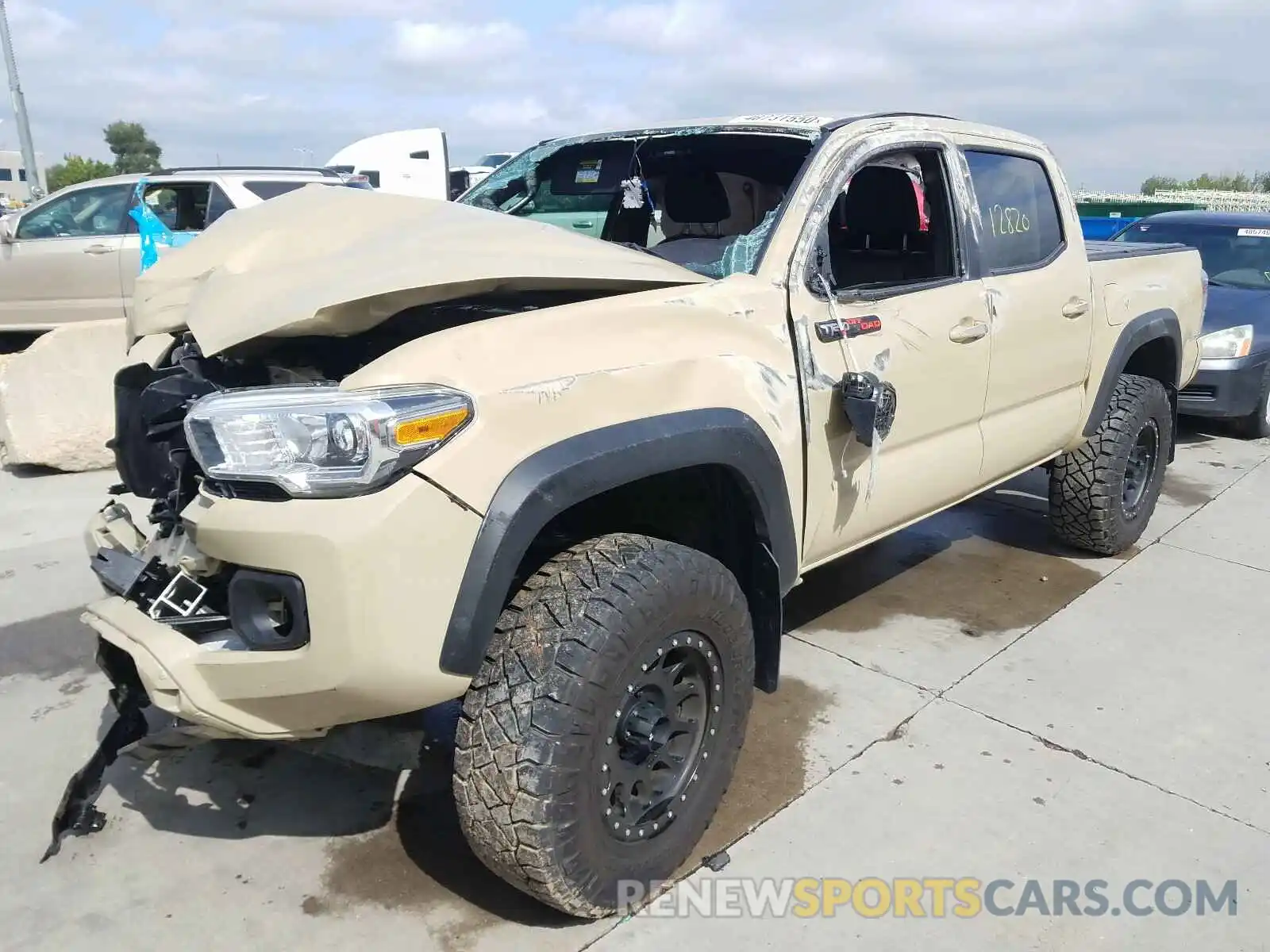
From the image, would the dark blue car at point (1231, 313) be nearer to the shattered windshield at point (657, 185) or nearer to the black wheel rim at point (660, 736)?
the shattered windshield at point (657, 185)

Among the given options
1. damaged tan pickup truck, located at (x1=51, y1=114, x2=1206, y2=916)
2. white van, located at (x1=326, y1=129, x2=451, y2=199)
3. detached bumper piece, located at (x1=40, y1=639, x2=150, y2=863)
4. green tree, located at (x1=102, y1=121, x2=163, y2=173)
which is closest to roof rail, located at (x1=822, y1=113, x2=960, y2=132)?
damaged tan pickup truck, located at (x1=51, y1=114, x2=1206, y2=916)

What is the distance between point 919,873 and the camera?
2.57m

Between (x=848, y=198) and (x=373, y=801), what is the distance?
263 centimetres

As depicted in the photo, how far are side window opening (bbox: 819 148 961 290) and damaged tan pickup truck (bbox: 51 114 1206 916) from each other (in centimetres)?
1

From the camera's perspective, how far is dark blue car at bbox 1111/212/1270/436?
691 centimetres

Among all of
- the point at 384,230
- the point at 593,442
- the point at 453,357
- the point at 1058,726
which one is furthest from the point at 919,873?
the point at 384,230

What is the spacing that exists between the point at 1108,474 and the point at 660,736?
118 inches

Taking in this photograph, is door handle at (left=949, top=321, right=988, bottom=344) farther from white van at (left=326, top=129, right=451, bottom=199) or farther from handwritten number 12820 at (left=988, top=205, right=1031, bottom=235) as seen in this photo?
white van at (left=326, top=129, right=451, bottom=199)

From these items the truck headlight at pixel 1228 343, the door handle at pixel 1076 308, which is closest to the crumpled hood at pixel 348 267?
the door handle at pixel 1076 308

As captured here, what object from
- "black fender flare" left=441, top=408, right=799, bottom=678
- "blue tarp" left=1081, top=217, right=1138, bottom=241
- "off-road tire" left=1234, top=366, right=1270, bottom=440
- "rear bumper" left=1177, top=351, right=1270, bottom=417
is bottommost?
"off-road tire" left=1234, top=366, right=1270, bottom=440

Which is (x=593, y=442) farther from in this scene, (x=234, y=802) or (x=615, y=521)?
(x=234, y=802)

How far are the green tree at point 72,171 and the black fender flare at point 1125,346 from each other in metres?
62.9

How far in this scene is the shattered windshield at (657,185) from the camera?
10.9 feet

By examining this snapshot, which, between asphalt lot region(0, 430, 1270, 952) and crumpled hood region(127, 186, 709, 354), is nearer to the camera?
crumpled hood region(127, 186, 709, 354)
